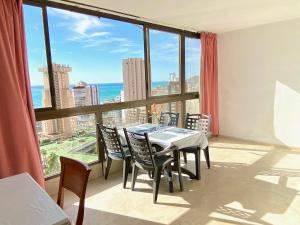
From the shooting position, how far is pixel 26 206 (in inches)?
52.2

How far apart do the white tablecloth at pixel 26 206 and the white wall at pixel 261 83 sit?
4483 millimetres

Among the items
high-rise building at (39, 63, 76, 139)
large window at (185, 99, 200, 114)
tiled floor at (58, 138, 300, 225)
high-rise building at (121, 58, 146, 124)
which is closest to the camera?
tiled floor at (58, 138, 300, 225)

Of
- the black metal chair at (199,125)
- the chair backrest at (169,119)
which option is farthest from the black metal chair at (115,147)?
the chair backrest at (169,119)

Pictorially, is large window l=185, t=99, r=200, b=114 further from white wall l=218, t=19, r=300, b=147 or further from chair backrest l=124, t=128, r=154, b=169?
chair backrest l=124, t=128, r=154, b=169

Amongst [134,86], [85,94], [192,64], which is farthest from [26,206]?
[192,64]

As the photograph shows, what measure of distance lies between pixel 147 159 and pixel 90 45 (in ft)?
6.55

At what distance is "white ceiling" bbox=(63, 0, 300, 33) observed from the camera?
10.0ft

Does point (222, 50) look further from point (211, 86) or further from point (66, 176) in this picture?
point (66, 176)

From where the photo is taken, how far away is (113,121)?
3805mm

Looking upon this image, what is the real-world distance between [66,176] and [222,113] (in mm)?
4457

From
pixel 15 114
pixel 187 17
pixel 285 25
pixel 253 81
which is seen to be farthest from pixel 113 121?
pixel 285 25

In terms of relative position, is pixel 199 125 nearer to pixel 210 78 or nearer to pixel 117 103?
pixel 117 103

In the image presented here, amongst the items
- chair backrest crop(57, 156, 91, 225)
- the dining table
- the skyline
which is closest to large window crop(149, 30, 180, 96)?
the skyline

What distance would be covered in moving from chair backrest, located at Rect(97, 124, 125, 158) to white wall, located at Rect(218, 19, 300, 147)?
10.3 ft
